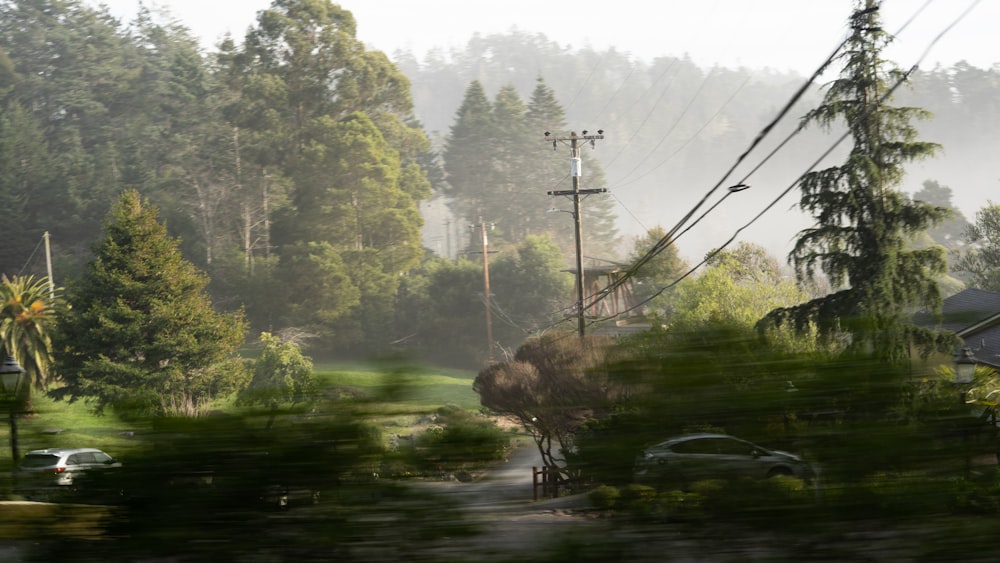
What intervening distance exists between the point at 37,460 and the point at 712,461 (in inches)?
71.4

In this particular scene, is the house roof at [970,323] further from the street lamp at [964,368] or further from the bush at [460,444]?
the bush at [460,444]

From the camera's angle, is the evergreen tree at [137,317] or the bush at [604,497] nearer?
the bush at [604,497]

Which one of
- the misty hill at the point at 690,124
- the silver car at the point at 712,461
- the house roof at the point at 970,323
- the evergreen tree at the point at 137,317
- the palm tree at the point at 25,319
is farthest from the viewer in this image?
the misty hill at the point at 690,124

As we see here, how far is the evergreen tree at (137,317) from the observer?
32.9 meters

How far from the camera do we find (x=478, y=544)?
238 cm

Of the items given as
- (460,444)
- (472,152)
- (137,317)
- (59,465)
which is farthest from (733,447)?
(472,152)

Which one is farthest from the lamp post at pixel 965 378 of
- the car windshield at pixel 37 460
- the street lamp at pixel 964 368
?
the car windshield at pixel 37 460

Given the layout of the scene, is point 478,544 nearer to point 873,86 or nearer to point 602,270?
point 873,86

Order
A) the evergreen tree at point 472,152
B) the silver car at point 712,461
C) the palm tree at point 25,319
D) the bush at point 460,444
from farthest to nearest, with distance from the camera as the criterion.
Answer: the evergreen tree at point 472,152
the palm tree at point 25,319
the bush at point 460,444
the silver car at point 712,461

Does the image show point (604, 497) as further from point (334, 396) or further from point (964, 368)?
point (964, 368)

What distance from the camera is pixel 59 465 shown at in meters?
2.72

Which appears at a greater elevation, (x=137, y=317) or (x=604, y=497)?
(x=137, y=317)

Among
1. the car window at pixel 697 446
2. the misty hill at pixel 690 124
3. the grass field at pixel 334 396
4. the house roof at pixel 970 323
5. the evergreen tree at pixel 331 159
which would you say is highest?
the misty hill at pixel 690 124

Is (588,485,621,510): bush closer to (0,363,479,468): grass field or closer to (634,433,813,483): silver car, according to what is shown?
(634,433,813,483): silver car
